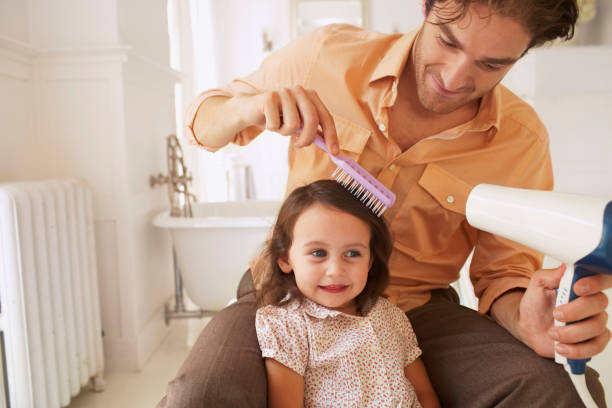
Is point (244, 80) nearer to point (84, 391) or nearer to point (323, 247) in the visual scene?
point (323, 247)

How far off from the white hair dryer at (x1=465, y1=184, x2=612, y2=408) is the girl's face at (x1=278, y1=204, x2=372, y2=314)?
0.92 feet

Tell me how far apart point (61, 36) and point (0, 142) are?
439mm

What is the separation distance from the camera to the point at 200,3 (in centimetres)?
385

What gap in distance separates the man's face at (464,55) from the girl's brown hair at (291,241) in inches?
11.1

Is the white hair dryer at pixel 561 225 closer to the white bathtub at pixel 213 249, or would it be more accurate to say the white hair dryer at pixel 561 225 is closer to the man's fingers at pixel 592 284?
the man's fingers at pixel 592 284

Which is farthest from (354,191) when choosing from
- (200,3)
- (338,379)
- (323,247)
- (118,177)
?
(200,3)

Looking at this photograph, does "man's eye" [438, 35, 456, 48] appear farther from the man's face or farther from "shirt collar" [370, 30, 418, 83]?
"shirt collar" [370, 30, 418, 83]

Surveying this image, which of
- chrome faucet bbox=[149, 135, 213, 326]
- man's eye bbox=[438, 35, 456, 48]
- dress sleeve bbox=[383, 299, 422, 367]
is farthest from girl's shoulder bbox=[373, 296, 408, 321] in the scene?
chrome faucet bbox=[149, 135, 213, 326]

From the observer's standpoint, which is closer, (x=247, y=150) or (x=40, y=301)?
(x=40, y=301)

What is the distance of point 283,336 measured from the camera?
90cm

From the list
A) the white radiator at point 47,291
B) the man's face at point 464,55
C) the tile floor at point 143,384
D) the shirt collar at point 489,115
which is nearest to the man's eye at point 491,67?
the man's face at point 464,55

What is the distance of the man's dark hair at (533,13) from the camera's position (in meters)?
0.90

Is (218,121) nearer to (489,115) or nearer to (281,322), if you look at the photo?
(281,322)

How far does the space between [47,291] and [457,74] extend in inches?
47.2
